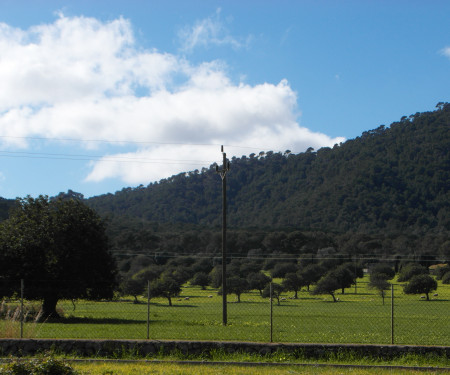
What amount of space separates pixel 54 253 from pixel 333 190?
360ft

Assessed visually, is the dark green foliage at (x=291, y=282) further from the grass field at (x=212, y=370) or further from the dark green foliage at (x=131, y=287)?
the grass field at (x=212, y=370)

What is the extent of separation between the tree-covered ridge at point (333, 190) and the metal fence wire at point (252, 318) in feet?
170

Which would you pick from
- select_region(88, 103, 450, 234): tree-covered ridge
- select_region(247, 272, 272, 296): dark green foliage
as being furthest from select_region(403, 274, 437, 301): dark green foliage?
select_region(88, 103, 450, 234): tree-covered ridge

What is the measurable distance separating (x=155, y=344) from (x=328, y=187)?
125 meters

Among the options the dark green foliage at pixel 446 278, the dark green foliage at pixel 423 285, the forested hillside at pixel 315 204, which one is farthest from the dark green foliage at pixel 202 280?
the dark green foliage at pixel 446 278

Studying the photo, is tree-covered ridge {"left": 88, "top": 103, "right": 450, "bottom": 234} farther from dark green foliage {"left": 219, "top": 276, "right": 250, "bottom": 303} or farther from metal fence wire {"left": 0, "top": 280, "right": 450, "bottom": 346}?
dark green foliage {"left": 219, "top": 276, "right": 250, "bottom": 303}

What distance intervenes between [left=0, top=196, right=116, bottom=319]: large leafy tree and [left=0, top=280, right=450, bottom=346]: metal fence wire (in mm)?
642

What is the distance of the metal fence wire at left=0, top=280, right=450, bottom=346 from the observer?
17.2 metres

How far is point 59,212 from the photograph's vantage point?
2814cm

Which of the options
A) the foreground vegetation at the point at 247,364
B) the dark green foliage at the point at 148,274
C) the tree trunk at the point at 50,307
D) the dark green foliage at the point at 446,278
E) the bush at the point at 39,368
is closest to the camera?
the bush at the point at 39,368

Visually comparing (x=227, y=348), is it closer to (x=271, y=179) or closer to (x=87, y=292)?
(x=87, y=292)

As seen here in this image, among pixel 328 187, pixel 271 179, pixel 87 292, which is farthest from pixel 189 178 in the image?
pixel 87 292

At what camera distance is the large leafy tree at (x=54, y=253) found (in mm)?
26359

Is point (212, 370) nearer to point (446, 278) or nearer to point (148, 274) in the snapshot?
point (148, 274)
